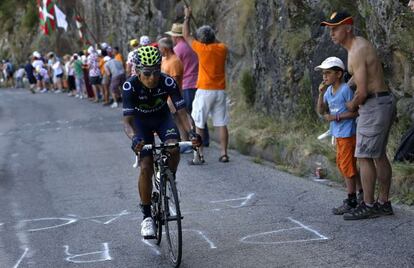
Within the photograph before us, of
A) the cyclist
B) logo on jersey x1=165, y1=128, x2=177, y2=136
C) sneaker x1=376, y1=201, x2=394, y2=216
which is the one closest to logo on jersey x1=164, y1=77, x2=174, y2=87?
the cyclist

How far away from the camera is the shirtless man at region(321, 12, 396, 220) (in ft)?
24.1

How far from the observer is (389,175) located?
766 cm

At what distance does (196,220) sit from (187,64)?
16.8 feet

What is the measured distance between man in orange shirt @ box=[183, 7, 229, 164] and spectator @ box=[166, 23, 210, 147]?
74 centimetres

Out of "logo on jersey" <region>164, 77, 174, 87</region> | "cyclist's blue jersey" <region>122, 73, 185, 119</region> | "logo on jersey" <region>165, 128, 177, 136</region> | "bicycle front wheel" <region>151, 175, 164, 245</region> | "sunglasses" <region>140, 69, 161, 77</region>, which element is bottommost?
"bicycle front wheel" <region>151, 175, 164, 245</region>

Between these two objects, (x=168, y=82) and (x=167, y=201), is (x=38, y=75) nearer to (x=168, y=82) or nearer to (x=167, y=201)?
(x=168, y=82)

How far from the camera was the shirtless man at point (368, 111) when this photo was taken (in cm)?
733

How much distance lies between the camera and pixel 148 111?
7098 mm

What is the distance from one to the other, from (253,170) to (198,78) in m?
1.91

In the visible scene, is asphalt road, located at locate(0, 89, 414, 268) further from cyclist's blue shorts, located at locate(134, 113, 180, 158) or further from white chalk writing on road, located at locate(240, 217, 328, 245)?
cyclist's blue shorts, located at locate(134, 113, 180, 158)

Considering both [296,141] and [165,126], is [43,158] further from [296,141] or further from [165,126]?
[165,126]

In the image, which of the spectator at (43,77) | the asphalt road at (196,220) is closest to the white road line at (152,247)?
the asphalt road at (196,220)

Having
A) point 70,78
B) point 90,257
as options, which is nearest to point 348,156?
point 90,257

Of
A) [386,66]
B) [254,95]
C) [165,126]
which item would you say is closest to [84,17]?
[254,95]
